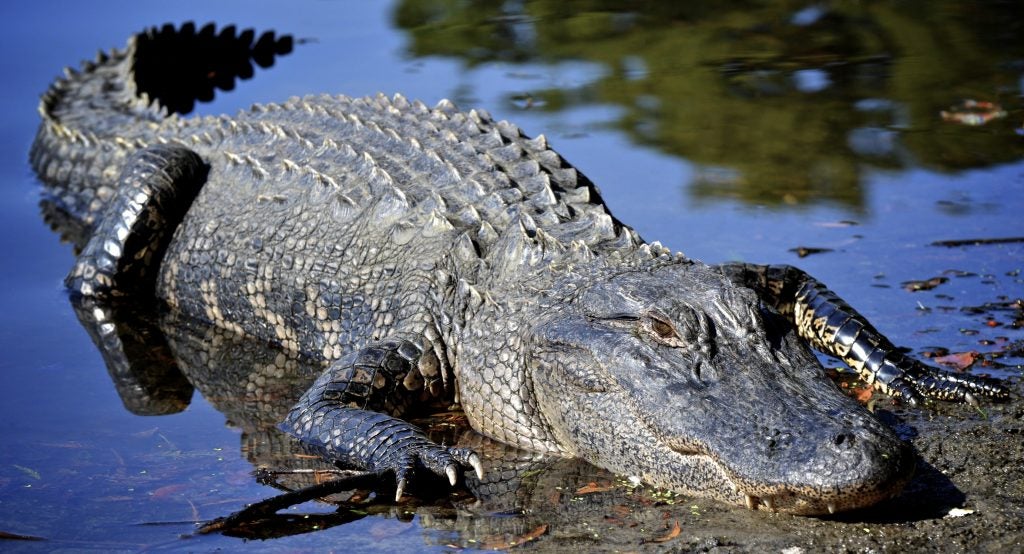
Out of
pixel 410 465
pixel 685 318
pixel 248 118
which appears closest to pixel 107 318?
pixel 248 118

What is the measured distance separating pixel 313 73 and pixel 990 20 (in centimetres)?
646

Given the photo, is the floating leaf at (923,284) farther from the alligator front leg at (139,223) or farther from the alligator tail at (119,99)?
the alligator tail at (119,99)

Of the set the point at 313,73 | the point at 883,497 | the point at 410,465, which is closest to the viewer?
the point at 883,497

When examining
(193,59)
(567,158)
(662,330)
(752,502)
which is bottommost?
(752,502)

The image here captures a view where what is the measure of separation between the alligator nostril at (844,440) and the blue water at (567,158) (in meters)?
1.46

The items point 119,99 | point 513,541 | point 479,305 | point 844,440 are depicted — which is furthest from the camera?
point 119,99

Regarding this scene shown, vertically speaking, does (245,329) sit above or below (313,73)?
below

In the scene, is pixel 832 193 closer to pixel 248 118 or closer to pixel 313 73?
pixel 248 118

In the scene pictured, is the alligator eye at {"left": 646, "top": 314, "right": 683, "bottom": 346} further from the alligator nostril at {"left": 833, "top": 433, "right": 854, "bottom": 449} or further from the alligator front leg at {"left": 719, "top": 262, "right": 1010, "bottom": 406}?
the alligator nostril at {"left": 833, "top": 433, "right": 854, "bottom": 449}

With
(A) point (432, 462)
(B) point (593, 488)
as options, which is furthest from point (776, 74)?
(A) point (432, 462)

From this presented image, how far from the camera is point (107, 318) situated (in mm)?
6762

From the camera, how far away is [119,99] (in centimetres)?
906

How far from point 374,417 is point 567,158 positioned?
398 centimetres

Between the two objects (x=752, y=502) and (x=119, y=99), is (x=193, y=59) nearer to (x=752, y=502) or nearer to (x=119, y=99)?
(x=119, y=99)
